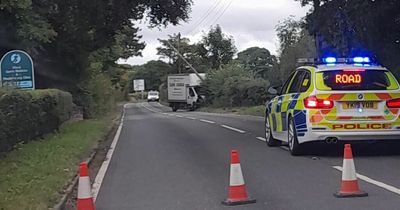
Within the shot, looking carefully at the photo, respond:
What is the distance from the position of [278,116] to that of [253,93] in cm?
3720

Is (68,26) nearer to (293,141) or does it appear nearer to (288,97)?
(288,97)

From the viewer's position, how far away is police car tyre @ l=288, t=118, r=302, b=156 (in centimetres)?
1265

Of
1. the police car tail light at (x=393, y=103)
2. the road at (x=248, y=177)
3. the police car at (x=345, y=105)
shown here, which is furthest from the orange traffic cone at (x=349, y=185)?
the police car tail light at (x=393, y=103)

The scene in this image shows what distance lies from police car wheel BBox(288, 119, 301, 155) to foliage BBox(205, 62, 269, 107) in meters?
36.5

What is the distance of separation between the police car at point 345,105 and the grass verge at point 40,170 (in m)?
4.35

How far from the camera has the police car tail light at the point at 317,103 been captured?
12000 mm

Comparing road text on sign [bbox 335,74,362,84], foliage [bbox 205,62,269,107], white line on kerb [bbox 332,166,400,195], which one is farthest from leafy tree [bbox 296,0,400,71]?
foliage [bbox 205,62,269,107]

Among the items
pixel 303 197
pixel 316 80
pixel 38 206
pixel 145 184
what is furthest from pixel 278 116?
pixel 38 206

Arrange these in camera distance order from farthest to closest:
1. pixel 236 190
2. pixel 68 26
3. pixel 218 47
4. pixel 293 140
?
pixel 218 47 < pixel 68 26 < pixel 293 140 < pixel 236 190

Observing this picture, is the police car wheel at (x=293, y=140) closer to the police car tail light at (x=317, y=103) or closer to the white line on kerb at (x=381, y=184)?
the police car tail light at (x=317, y=103)

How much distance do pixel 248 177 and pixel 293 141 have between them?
2711 mm

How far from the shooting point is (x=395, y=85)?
12297 millimetres

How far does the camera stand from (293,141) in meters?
12.8

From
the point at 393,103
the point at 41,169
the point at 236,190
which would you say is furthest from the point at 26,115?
the point at 236,190
